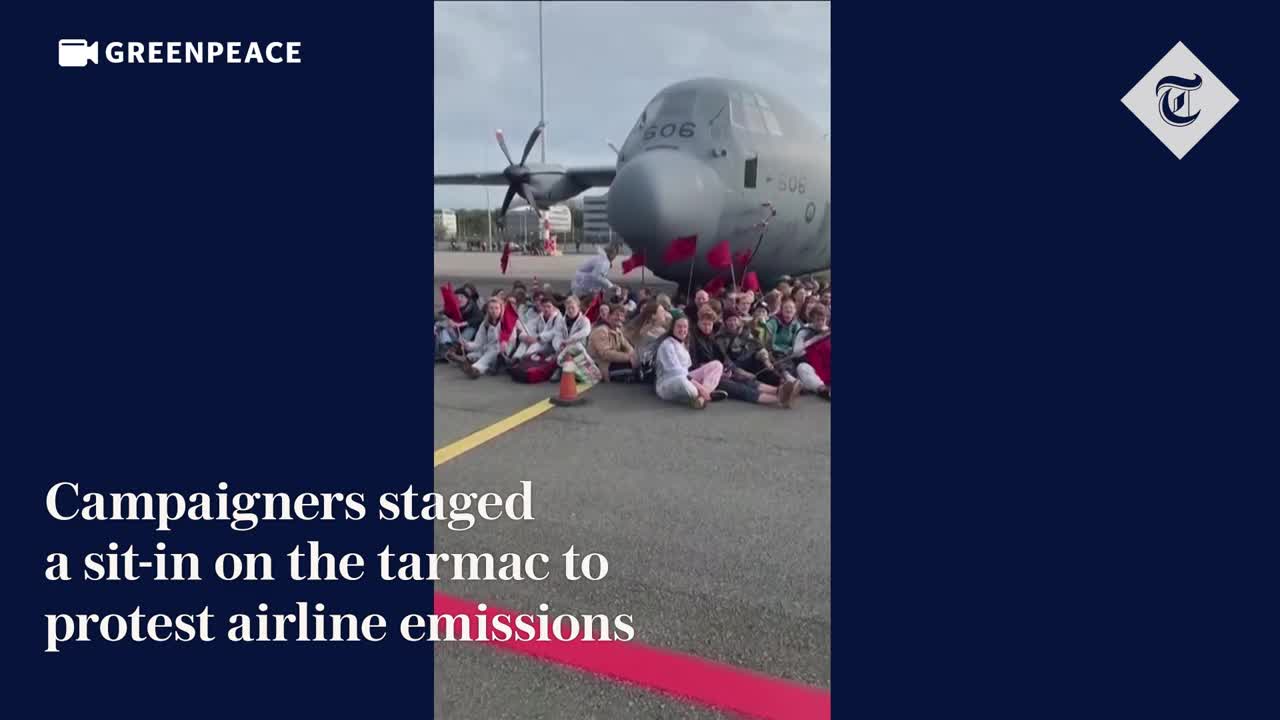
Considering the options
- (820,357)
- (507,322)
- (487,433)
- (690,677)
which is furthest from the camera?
(507,322)

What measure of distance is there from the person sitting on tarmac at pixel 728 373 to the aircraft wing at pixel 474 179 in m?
17.9

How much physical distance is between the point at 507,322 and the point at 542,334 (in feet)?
1.83

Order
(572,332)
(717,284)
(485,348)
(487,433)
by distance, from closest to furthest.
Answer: (487,433) → (572,332) → (485,348) → (717,284)

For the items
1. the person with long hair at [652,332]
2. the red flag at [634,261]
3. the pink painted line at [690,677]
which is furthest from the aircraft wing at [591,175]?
the pink painted line at [690,677]

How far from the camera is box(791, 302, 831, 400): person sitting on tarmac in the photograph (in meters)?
6.83

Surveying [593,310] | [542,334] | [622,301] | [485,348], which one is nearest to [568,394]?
[542,334]

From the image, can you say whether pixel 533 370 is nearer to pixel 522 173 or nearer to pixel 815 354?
pixel 815 354

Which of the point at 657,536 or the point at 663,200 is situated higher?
the point at 663,200

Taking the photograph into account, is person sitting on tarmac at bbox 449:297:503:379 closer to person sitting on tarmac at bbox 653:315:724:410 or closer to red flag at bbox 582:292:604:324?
red flag at bbox 582:292:604:324

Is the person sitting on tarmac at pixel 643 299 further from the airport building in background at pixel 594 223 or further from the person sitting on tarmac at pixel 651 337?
the airport building in background at pixel 594 223

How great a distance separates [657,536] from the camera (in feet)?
11.8

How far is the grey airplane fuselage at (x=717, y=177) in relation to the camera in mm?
8727
